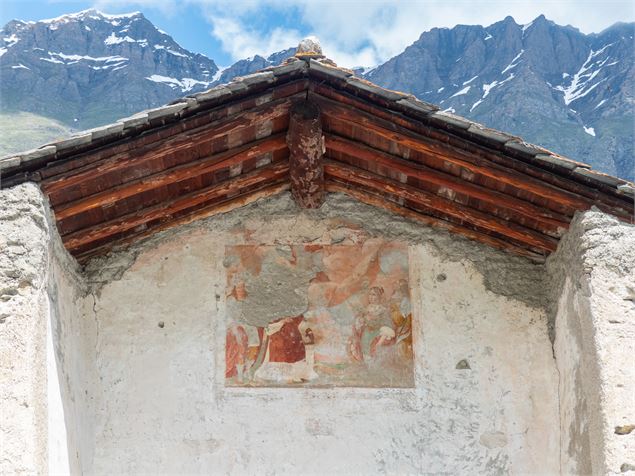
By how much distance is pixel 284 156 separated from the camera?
6.87 meters

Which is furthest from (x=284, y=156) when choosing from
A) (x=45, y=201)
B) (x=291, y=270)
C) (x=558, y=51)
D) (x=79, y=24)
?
(x=79, y=24)

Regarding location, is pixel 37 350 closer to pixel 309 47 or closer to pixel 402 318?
pixel 402 318

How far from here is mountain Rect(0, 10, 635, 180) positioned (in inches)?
1889

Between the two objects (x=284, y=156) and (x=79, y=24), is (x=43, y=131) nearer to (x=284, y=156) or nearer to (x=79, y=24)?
(x=79, y=24)

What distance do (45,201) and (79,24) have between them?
60.5m

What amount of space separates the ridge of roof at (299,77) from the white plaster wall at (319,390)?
1104 mm

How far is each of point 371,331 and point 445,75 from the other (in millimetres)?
53034

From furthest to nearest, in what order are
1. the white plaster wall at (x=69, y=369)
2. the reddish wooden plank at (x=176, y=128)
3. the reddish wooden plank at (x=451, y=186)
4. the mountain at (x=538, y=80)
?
the mountain at (x=538, y=80)
the reddish wooden plank at (x=451, y=186)
the reddish wooden plank at (x=176, y=128)
the white plaster wall at (x=69, y=369)

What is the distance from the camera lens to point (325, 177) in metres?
6.98

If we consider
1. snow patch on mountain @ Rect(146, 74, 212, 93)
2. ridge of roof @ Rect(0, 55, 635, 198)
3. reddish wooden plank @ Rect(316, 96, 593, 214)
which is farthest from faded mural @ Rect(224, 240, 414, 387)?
snow patch on mountain @ Rect(146, 74, 212, 93)

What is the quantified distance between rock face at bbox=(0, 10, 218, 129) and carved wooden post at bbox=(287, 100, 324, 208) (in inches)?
1770

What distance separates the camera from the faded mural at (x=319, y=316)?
6.50m

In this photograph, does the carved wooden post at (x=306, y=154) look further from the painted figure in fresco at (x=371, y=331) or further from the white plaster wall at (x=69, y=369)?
the white plaster wall at (x=69, y=369)

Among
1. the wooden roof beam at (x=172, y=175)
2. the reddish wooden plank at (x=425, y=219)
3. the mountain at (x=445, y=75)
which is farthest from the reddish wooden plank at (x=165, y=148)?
the mountain at (x=445, y=75)
